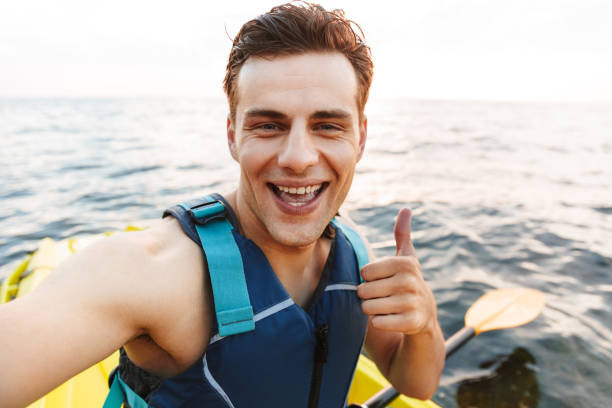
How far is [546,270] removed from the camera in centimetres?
617

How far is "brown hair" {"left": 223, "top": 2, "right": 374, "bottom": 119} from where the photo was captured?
1.59 metres

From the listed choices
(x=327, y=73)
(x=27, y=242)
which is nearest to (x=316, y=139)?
(x=327, y=73)

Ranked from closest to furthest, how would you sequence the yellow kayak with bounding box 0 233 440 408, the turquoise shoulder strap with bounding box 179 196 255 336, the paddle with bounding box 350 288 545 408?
the turquoise shoulder strap with bounding box 179 196 255 336 < the yellow kayak with bounding box 0 233 440 408 < the paddle with bounding box 350 288 545 408

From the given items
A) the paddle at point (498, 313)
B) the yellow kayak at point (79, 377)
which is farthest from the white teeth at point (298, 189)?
the paddle at point (498, 313)

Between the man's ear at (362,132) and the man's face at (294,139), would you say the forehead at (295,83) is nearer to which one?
the man's face at (294,139)

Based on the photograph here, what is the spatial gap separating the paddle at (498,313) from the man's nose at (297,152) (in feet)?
9.84

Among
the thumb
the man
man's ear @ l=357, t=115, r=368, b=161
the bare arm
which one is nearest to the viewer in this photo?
the bare arm

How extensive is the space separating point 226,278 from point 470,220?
8232mm

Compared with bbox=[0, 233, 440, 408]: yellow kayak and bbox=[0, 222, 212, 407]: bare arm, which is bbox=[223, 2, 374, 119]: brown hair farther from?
bbox=[0, 233, 440, 408]: yellow kayak

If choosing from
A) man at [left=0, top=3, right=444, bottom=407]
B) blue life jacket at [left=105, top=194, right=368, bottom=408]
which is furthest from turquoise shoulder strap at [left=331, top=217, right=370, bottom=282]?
blue life jacket at [left=105, top=194, right=368, bottom=408]

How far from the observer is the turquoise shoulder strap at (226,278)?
136cm

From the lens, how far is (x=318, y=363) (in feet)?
5.31

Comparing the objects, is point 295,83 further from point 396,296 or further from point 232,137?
point 396,296

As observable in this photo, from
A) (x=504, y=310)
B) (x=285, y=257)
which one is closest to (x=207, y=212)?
(x=285, y=257)
